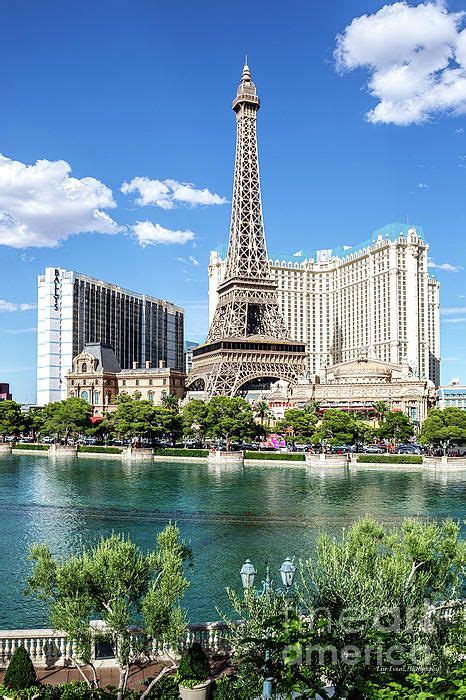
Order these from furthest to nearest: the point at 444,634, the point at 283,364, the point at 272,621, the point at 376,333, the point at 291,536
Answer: the point at 376,333
the point at 283,364
the point at 291,536
the point at 444,634
the point at 272,621

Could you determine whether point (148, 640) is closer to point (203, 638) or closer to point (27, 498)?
point (203, 638)

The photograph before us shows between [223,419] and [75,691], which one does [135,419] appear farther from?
[75,691]

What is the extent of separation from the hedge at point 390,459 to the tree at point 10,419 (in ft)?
204

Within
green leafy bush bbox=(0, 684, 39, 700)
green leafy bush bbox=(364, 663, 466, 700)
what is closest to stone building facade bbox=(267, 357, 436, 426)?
green leafy bush bbox=(0, 684, 39, 700)

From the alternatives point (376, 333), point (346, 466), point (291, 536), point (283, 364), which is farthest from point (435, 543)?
point (376, 333)

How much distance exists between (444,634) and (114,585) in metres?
9.05

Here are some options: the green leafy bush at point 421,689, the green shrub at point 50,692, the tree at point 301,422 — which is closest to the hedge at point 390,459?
the tree at point 301,422

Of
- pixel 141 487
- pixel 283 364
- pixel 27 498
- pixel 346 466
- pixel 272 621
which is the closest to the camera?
pixel 272 621

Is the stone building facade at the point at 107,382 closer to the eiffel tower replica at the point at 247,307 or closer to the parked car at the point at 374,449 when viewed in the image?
the eiffel tower replica at the point at 247,307

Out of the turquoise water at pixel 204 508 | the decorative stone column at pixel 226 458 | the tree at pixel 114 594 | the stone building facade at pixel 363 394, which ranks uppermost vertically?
the stone building facade at pixel 363 394

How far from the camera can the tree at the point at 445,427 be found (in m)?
90.3

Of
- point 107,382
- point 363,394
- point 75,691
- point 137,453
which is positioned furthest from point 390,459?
point 107,382

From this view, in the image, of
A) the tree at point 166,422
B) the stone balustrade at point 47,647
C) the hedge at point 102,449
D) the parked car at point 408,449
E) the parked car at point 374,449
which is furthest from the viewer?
the tree at point 166,422

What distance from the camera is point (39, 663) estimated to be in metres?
20.3
